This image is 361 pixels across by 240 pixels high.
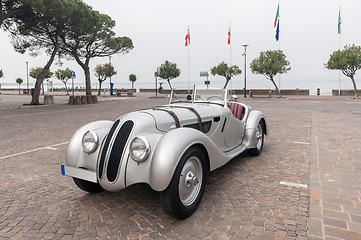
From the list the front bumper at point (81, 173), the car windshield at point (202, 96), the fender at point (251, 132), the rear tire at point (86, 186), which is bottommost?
the rear tire at point (86, 186)

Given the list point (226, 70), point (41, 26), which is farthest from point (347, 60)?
point (41, 26)

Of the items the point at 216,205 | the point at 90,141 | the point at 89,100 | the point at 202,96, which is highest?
the point at 89,100

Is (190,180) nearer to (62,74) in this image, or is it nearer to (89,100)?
(89,100)

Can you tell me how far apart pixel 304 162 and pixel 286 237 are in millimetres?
2646

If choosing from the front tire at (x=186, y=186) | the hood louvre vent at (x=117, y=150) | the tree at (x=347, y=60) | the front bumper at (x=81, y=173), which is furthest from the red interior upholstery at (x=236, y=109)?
the tree at (x=347, y=60)

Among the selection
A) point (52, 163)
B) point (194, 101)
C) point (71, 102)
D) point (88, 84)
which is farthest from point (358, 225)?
point (88, 84)

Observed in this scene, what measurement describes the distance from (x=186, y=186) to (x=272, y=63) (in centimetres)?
2969

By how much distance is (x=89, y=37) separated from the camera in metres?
22.3

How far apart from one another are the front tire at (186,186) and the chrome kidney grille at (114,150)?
22.9 inches

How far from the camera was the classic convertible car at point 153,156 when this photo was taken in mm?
2539

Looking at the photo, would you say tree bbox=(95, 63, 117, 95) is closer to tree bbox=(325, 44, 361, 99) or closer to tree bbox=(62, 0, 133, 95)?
tree bbox=(62, 0, 133, 95)

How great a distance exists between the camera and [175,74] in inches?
1596

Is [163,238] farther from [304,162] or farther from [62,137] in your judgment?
[62,137]

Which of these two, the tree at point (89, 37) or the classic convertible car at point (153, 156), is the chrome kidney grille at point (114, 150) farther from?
the tree at point (89, 37)
